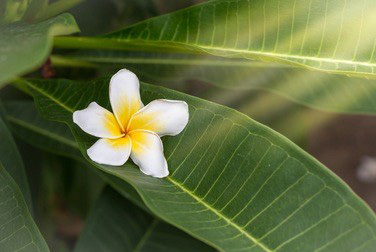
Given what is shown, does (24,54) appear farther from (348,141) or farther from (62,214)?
(348,141)

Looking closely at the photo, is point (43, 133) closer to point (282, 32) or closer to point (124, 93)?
point (124, 93)

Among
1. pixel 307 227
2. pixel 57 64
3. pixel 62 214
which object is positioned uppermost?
pixel 307 227

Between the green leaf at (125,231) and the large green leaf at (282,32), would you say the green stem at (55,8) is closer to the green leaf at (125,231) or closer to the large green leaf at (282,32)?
the large green leaf at (282,32)

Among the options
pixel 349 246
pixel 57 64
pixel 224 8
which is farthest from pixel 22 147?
pixel 349 246

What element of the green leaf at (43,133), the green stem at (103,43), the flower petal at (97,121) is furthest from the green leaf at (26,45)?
the green leaf at (43,133)

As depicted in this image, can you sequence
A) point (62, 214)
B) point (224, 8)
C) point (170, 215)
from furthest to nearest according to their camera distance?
1. point (62, 214)
2. point (224, 8)
3. point (170, 215)

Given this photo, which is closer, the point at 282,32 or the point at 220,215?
the point at 220,215

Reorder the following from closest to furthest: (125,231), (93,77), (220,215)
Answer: (220,215) → (125,231) → (93,77)

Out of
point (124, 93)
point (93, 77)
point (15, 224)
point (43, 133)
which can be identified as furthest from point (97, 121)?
point (93, 77)
